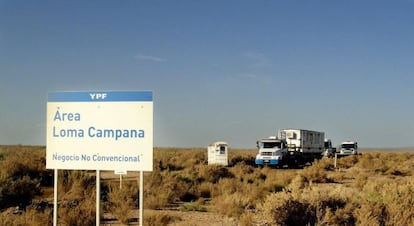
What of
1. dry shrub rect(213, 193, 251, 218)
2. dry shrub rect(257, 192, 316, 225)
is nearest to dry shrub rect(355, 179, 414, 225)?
dry shrub rect(257, 192, 316, 225)

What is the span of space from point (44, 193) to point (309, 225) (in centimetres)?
1249

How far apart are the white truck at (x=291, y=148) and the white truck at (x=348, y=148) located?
24.7 feet

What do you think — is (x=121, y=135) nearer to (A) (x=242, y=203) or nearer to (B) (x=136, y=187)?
(A) (x=242, y=203)

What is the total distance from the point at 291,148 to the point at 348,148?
21541mm

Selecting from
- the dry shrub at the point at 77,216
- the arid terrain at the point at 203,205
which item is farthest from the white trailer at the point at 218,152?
the dry shrub at the point at 77,216

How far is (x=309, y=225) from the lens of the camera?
1303cm

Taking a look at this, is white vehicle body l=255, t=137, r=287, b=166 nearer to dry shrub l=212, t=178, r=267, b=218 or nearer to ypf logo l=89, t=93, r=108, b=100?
dry shrub l=212, t=178, r=267, b=218

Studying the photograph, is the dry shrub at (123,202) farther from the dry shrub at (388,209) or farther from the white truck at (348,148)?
the white truck at (348,148)

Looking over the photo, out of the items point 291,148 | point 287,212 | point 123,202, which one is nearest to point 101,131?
point 287,212

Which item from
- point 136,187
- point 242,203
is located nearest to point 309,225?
point 242,203

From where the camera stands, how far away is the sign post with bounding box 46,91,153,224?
31.1 feet

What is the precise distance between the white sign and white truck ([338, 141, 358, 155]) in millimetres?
62137

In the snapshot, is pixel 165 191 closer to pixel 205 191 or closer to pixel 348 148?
pixel 205 191

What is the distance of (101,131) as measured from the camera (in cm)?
984
